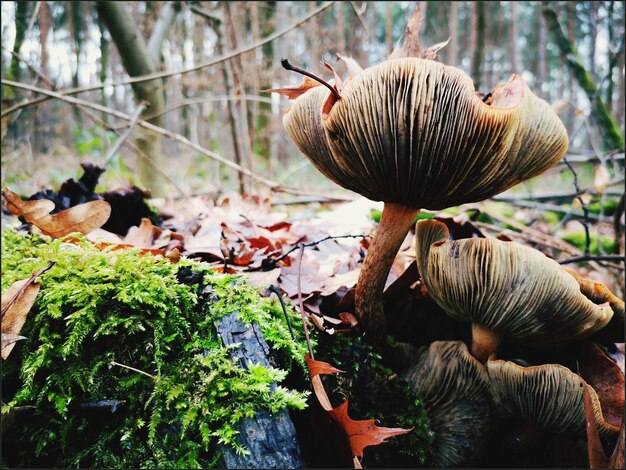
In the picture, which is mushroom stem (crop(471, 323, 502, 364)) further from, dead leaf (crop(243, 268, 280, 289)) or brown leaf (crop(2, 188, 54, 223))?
brown leaf (crop(2, 188, 54, 223))

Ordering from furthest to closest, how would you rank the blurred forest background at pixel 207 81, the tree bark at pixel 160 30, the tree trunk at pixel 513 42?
the tree trunk at pixel 513 42
the tree bark at pixel 160 30
the blurred forest background at pixel 207 81

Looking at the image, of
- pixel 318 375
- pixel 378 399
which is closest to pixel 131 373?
pixel 318 375

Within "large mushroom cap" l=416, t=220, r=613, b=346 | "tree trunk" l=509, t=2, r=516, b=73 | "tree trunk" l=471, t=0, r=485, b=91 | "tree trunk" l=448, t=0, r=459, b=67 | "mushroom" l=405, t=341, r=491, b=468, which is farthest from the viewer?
"tree trunk" l=509, t=2, r=516, b=73

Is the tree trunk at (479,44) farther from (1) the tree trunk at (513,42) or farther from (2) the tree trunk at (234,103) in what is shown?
(2) the tree trunk at (234,103)

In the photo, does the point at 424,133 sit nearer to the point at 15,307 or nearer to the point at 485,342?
the point at 485,342

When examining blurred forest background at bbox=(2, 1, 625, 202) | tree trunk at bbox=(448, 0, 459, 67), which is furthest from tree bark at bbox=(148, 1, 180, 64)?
tree trunk at bbox=(448, 0, 459, 67)

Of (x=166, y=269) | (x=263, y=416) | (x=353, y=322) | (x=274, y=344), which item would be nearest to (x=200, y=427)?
(x=263, y=416)

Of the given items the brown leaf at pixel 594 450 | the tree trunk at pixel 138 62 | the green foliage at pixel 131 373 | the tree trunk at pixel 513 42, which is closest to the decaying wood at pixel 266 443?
the green foliage at pixel 131 373
